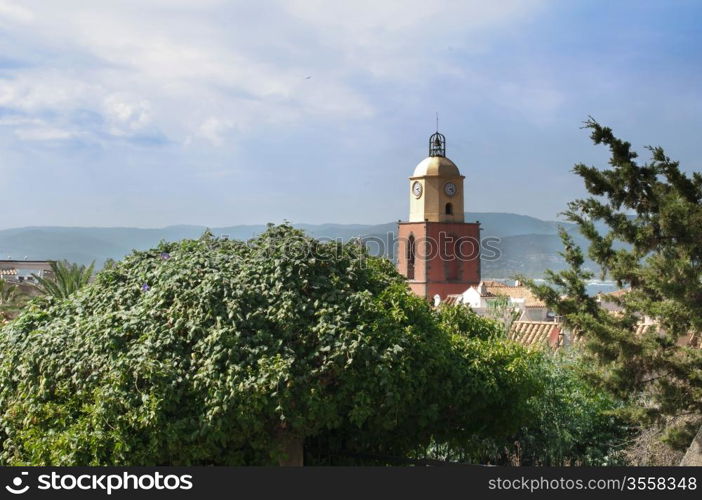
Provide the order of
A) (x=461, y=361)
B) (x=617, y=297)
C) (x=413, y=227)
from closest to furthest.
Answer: (x=461, y=361) → (x=617, y=297) → (x=413, y=227)

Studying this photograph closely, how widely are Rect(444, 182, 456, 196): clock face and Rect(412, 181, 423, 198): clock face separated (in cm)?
212

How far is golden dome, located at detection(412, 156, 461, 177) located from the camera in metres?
67.7

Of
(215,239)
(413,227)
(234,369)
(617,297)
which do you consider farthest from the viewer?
(413,227)

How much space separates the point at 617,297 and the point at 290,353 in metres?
6.14

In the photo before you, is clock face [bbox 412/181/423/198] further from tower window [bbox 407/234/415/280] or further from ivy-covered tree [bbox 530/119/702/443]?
ivy-covered tree [bbox 530/119/702/443]

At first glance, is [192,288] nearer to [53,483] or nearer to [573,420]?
[53,483]

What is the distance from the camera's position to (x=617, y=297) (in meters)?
10.7

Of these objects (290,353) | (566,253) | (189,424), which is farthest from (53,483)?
(566,253)

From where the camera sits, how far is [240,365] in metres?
5.92

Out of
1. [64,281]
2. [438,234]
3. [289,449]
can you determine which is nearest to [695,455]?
[289,449]

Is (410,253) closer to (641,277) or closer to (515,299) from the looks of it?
(515,299)

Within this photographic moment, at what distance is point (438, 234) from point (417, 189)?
4.44m

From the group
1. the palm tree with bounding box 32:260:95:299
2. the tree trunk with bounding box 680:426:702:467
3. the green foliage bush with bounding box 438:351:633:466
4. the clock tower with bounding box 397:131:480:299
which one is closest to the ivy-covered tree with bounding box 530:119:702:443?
the green foliage bush with bounding box 438:351:633:466

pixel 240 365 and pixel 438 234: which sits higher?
pixel 438 234
